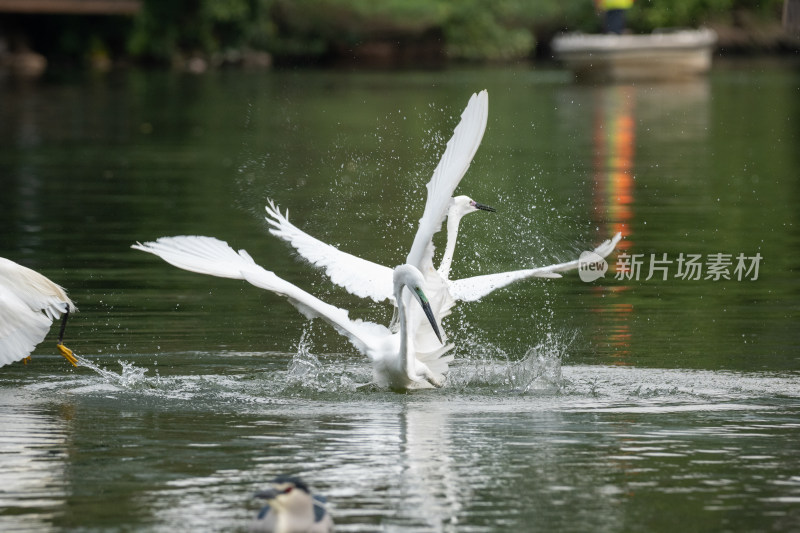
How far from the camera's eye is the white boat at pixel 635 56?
2109 inches

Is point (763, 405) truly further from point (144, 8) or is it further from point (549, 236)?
point (144, 8)

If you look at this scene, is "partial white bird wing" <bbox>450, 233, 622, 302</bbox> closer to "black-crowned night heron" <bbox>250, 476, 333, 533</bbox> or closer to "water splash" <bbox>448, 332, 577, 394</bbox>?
"water splash" <bbox>448, 332, 577, 394</bbox>

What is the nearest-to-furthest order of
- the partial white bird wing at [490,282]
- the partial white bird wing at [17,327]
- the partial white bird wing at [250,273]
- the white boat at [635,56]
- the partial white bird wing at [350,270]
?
the partial white bird wing at [17,327] < the partial white bird wing at [250,273] < the partial white bird wing at [490,282] < the partial white bird wing at [350,270] < the white boat at [635,56]

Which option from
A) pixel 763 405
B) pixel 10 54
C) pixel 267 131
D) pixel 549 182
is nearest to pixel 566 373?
pixel 763 405

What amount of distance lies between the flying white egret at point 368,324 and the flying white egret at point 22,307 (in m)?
0.64

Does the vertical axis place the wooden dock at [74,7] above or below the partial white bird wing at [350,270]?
above

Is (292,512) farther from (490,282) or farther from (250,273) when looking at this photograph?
(490,282)

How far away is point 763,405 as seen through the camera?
9.56 m

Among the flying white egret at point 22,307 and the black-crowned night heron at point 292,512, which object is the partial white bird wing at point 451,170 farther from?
→ the black-crowned night heron at point 292,512

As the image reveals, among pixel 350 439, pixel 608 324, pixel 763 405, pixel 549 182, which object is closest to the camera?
pixel 350 439

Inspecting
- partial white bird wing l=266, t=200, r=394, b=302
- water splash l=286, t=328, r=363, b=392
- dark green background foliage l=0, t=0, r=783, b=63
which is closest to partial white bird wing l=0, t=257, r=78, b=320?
water splash l=286, t=328, r=363, b=392

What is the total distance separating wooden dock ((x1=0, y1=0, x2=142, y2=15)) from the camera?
59.2 metres

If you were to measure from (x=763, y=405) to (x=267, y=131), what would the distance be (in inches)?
913

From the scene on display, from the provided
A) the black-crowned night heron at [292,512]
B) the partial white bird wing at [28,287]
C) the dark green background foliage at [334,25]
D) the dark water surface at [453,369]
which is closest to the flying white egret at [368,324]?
the dark water surface at [453,369]
